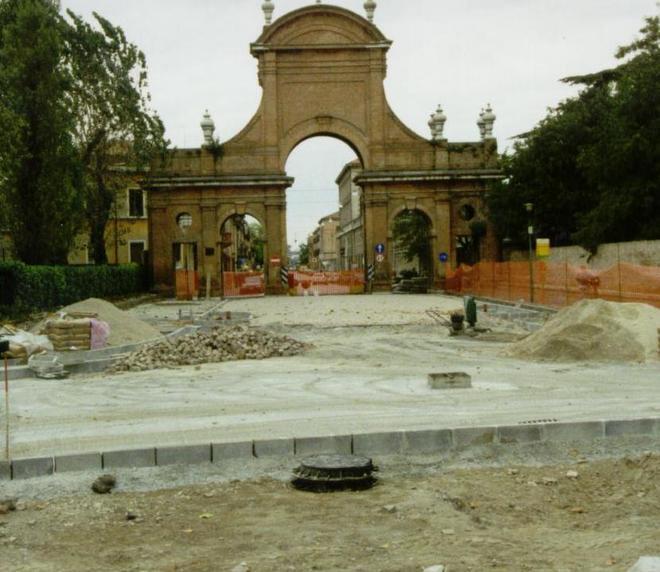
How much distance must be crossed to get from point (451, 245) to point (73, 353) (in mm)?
32874

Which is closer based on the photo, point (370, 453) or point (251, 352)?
point (370, 453)

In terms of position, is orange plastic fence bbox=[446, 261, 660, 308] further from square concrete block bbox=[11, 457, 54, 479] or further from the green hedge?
square concrete block bbox=[11, 457, 54, 479]

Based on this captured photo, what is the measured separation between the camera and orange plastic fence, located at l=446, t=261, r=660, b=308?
73.6ft

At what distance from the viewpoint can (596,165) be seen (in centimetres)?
3412

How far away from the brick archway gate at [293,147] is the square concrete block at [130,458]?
38.7 meters

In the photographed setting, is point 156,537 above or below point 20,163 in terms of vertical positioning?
below

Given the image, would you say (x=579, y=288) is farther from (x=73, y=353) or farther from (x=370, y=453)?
(x=370, y=453)

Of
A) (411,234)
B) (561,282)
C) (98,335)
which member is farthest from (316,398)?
(411,234)

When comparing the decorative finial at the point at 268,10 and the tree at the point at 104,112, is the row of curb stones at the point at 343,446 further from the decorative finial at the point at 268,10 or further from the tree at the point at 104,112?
the decorative finial at the point at 268,10

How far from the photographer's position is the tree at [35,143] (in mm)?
29469

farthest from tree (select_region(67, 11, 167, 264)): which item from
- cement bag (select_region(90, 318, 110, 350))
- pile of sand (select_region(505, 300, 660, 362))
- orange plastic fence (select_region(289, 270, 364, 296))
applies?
pile of sand (select_region(505, 300, 660, 362))

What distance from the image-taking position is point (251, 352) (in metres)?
16.5

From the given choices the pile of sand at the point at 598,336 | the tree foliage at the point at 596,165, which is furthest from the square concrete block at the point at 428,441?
the tree foliage at the point at 596,165

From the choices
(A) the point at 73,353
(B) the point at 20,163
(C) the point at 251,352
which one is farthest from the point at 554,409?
(B) the point at 20,163
